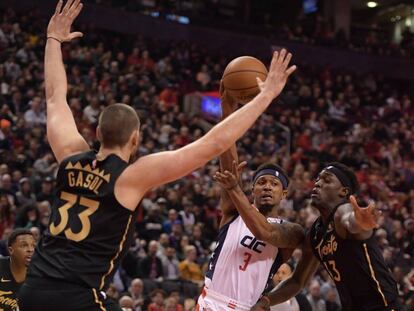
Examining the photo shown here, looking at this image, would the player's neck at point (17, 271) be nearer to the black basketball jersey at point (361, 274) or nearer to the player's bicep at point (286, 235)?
the player's bicep at point (286, 235)

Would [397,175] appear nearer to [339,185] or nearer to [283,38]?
[283,38]

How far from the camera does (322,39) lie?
26234 mm

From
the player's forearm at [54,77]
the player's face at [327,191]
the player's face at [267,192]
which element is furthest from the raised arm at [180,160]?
the player's face at [267,192]

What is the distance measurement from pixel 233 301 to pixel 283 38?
20847 millimetres

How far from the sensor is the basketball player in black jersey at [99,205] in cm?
373

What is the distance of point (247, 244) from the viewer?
18.8ft

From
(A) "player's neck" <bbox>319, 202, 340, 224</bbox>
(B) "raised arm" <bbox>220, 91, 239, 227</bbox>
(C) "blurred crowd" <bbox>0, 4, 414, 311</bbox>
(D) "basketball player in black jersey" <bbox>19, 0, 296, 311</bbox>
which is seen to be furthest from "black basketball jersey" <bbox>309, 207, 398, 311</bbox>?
(C) "blurred crowd" <bbox>0, 4, 414, 311</bbox>

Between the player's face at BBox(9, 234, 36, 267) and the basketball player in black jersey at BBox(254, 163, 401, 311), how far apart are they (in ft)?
6.70

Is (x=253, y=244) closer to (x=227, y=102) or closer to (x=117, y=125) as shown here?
(x=227, y=102)

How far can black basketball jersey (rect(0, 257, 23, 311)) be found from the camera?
6.02m

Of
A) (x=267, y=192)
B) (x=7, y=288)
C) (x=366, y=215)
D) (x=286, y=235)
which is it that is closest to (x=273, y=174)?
(x=267, y=192)

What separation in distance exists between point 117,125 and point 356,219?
67.5 inches

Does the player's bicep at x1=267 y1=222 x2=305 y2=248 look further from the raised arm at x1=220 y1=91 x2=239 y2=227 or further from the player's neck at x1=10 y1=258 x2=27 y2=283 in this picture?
the player's neck at x1=10 y1=258 x2=27 y2=283

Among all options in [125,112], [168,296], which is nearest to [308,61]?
[168,296]
